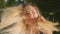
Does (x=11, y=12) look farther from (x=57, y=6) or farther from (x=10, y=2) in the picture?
(x=57, y=6)

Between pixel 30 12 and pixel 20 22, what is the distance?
0.36 feet

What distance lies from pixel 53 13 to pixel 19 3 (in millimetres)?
289

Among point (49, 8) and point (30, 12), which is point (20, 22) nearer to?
point (30, 12)

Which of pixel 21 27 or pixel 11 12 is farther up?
pixel 11 12

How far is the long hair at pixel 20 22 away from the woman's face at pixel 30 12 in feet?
0.06

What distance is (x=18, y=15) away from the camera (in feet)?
6.28

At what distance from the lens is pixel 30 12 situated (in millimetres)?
1933

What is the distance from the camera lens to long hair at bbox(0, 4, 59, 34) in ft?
6.23

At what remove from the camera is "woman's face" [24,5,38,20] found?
6.32 feet

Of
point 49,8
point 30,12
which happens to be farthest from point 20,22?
point 49,8

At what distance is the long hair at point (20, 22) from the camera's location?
1.90 m

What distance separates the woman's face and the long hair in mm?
18

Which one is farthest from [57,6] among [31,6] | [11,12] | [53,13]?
[11,12]

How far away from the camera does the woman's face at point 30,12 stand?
6.32 ft
